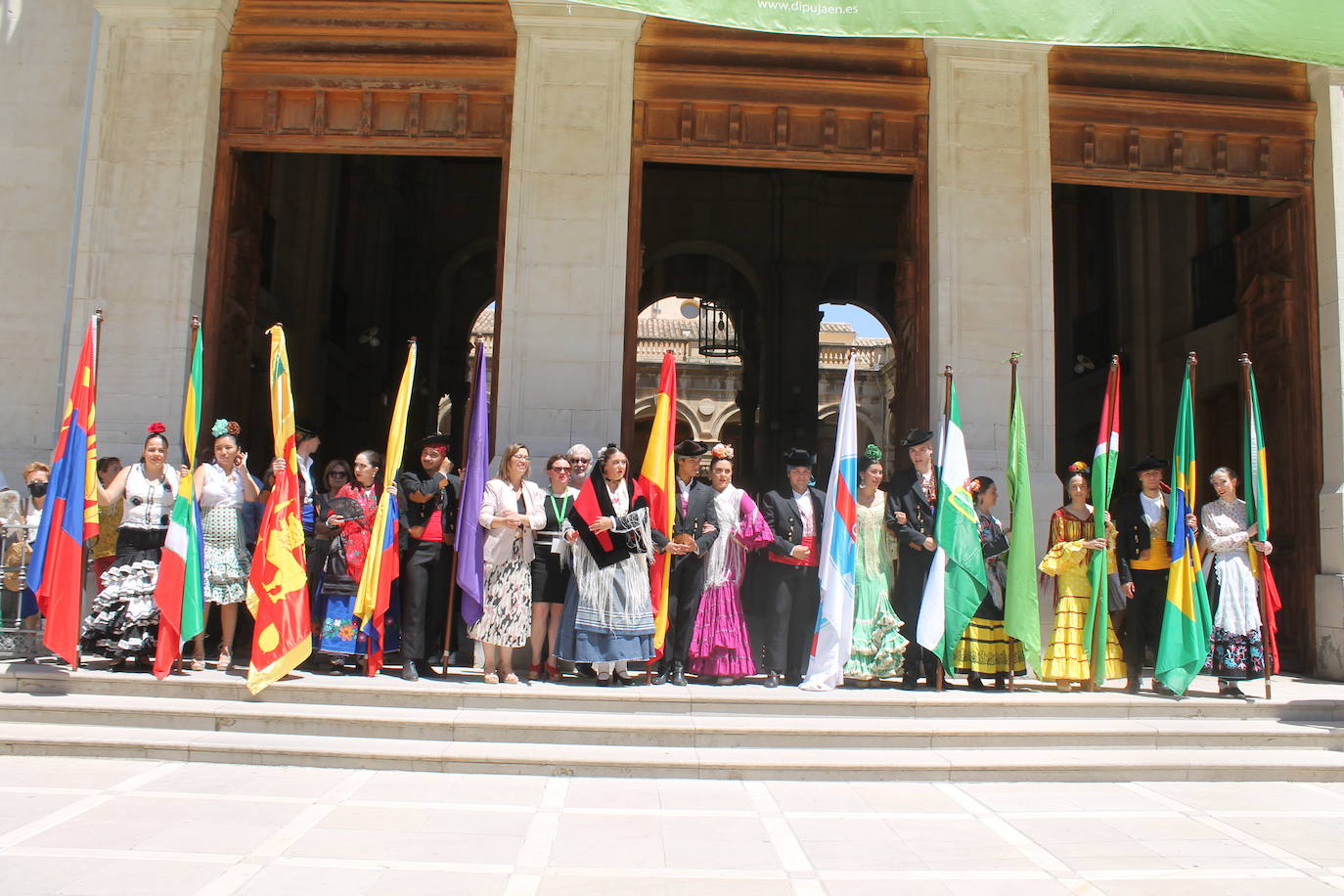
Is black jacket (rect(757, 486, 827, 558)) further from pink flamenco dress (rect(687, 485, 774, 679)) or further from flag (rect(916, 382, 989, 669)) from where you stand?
flag (rect(916, 382, 989, 669))

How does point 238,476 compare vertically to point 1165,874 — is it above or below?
above

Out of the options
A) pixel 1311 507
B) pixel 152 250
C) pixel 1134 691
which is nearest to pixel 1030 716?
pixel 1134 691

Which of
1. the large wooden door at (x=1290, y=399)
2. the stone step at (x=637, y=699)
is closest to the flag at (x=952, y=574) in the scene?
→ the stone step at (x=637, y=699)

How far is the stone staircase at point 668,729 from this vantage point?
5.84 metres

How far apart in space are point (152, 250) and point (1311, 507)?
1022cm

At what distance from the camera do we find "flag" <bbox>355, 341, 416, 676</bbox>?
710cm

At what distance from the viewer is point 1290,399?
9.39 meters

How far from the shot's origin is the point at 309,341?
1462cm

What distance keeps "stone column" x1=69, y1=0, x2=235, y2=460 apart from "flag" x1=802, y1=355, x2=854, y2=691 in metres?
5.33

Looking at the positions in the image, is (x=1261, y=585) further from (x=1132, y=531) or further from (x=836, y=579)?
(x=836, y=579)

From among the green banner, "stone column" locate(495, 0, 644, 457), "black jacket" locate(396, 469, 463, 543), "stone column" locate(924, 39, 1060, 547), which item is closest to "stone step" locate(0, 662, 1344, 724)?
"black jacket" locate(396, 469, 463, 543)

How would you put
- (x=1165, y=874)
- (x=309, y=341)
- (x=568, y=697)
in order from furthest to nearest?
(x=309, y=341) < (x=568, y=697) < (x=1165, y=874)

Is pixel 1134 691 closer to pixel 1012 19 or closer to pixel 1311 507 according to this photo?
pixel 1311 507

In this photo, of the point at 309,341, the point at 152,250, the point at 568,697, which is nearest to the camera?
the point at 568,697
